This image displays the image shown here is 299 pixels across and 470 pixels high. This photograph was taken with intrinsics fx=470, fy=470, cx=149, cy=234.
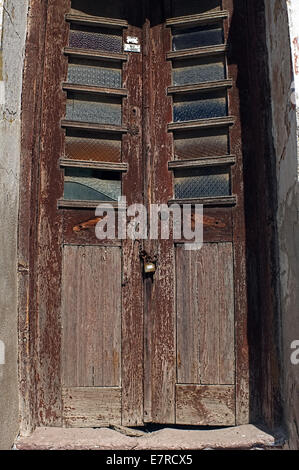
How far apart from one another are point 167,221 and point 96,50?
1.29m

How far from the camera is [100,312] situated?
2934mm

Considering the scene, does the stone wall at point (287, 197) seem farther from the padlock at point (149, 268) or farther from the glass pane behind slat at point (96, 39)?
the glass pane behind slat at point (96, 39)

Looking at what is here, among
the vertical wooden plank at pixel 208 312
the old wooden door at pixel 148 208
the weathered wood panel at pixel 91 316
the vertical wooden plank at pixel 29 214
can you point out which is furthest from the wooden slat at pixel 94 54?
the vertical wooden plank at pixel 208 312

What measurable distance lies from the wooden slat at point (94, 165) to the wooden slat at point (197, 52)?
843mm

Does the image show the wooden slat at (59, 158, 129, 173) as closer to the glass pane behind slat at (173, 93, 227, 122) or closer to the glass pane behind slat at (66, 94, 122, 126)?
the glass pane behind slat at (66, 94, 122, 126)

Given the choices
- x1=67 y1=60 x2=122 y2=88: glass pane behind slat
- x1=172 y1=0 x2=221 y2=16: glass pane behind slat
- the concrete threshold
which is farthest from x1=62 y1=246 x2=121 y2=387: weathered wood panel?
x1=172 y1=0 x2=221 y2=16: glass pane behind slat

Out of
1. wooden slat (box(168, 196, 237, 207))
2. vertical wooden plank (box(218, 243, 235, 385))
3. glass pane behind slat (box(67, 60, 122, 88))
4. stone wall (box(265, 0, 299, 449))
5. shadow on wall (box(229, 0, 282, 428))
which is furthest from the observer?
glass pane behind slat (box(67, 60, 122, 88))

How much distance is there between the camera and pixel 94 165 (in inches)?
121

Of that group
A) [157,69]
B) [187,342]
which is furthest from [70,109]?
[187,342]

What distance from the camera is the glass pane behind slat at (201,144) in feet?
10.2

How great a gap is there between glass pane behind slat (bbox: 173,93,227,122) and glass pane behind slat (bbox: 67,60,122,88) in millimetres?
442

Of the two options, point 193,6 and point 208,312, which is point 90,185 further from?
point 193,6

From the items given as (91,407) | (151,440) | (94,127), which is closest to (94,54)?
(94,127)

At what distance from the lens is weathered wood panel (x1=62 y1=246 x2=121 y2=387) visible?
289cm
